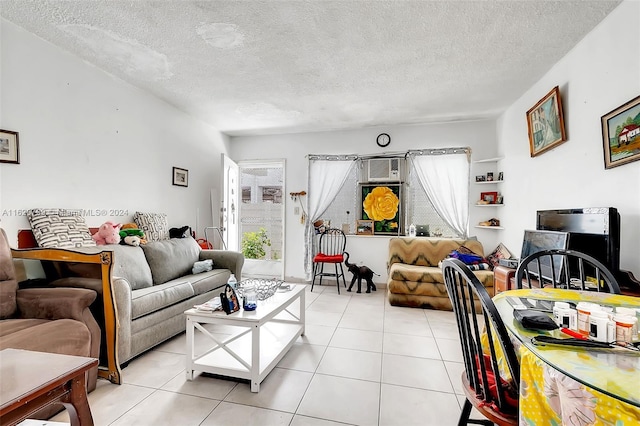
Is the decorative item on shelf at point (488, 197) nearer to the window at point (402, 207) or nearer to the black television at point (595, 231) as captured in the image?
the window at point (402, 207)

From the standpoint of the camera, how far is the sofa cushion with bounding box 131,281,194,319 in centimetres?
229

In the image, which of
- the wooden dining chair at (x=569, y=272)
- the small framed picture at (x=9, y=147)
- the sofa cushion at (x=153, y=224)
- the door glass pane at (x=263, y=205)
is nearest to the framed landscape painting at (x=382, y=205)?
the door glass pane at (x=263, y=205)

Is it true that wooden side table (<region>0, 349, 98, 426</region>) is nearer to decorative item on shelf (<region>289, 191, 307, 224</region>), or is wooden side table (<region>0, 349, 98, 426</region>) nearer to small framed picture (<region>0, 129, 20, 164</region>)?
small framed picture (<region>0, 129, 20, 164</region>)

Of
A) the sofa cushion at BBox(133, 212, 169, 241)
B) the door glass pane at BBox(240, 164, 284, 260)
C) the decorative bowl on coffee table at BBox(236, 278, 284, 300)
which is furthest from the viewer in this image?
the door glass pane at BBox(240, 164, 284, 260)

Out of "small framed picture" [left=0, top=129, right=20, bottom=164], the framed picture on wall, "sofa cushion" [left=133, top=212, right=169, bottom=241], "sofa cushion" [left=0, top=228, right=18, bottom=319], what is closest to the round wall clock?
the framed picture on wall

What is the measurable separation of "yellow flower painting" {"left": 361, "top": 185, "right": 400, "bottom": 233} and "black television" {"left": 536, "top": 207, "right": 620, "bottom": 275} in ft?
7.89

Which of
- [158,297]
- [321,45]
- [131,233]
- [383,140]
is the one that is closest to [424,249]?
[383,140]

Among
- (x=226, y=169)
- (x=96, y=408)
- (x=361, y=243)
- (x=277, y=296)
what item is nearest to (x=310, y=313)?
(x=277, y=296)

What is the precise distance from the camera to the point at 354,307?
3725 millimetres

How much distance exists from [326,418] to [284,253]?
139 inches

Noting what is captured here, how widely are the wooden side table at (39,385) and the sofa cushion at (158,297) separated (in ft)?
3.66

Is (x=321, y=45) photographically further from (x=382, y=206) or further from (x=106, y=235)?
(x=382, y=206)

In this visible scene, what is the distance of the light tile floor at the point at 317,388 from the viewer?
5.48ft

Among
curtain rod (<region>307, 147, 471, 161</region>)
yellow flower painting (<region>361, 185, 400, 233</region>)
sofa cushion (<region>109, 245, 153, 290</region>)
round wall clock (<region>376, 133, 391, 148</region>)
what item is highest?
round wall clock (<region>376, 133, 391, 148</region>)
